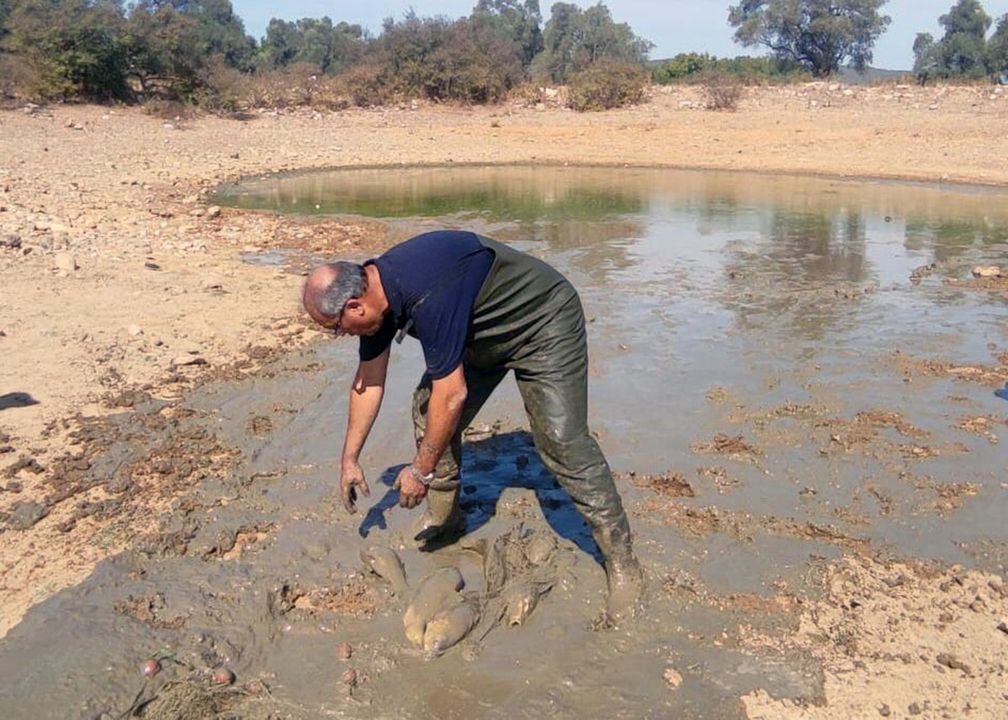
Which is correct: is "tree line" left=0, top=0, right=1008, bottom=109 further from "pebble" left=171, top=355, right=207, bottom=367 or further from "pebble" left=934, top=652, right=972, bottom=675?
"pebble" left=934, top=652, right=972, bottom=675

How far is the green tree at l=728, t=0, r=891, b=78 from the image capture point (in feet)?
120

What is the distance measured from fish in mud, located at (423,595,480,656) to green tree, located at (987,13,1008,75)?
1360 inches

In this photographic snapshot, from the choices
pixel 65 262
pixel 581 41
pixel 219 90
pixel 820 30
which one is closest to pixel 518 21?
pixel 581 41

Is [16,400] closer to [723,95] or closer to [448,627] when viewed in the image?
[448,627]

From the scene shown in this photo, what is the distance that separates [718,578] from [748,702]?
791 mm

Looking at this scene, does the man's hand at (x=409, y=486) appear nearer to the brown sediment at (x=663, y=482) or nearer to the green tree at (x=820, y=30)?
the brown sediment at (x=663, y=482)

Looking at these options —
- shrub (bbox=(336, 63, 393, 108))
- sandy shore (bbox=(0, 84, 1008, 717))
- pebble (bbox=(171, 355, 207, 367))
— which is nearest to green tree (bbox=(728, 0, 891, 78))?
sandy shore (bbox=(0, 84, 1008, 717))

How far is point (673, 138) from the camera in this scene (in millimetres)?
23141

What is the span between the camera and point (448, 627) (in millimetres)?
3551

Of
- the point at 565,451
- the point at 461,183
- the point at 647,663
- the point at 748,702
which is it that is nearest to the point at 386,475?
the point at 565,451

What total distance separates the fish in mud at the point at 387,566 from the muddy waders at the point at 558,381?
781 millimetres

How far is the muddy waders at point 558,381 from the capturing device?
362 cm

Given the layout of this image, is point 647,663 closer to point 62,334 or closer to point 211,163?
point 62,334

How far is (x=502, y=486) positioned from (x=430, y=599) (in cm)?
122
